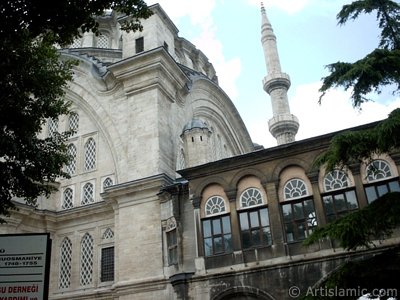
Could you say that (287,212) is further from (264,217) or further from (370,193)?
(370,193)

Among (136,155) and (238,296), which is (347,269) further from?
(136,155)

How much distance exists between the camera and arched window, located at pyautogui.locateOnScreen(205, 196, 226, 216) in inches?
650

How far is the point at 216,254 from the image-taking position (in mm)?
15875

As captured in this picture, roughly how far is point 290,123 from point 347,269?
28390 millimetres

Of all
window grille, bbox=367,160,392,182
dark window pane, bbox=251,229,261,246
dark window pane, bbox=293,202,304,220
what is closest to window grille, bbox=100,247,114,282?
dark window pane, bbox=251,229,261,246

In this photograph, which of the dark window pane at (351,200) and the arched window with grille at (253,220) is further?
the arched window with grille at (253,220)

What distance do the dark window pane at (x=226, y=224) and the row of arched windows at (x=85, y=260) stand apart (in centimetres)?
672

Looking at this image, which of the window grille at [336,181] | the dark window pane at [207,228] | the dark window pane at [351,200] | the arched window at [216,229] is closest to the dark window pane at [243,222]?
the arched window at [216,229]

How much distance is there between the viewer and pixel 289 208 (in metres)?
15.5

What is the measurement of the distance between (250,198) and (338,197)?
3044mm

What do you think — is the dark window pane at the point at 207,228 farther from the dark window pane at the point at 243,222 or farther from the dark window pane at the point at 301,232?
the dark window pane at the point at 301,232

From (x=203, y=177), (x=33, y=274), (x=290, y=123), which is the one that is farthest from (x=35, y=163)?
(x=290, y=123)

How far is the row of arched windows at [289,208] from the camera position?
574 inches

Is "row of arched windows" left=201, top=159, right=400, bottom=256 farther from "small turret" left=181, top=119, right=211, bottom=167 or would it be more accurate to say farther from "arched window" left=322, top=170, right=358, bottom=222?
"small turret" left=181, top=119, right=211, bottom=167
